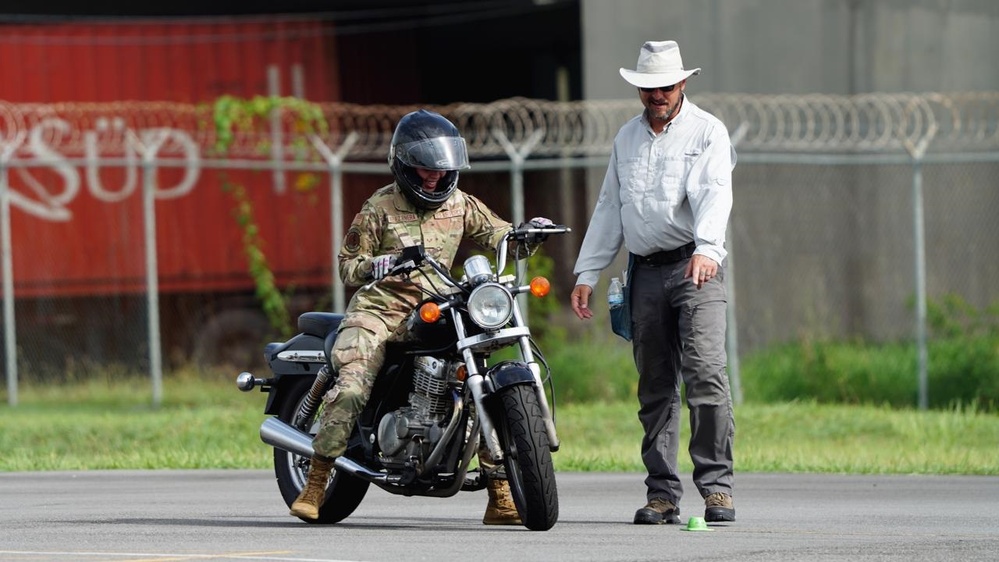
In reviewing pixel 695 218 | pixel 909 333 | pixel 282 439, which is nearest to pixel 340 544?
pixel 282 439

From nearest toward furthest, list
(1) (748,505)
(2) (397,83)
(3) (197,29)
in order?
1. (1) (748,505)
2. (3) (197,29)
3. (2) (397,83)

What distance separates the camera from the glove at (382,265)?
7672 mm

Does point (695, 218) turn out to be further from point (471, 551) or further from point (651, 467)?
point (471, 551)

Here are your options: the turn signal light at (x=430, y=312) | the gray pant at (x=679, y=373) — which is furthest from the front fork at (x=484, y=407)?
the gray pant at (x=679, y=373)

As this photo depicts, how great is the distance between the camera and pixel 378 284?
823 centimetres

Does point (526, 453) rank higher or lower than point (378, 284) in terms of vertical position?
lower

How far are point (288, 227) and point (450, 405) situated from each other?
45.8ft

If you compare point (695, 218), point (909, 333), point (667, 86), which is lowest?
point (909, 333)

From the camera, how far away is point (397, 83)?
24531 mm

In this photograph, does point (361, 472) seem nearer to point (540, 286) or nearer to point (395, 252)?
point (395, 252)

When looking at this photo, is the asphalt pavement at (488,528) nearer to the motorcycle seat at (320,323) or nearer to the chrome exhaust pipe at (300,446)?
the chrome exhaust pipe at (300,446)

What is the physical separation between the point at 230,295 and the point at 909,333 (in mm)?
7657

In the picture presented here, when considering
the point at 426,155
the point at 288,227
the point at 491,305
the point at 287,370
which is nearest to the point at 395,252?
the point at 426,155

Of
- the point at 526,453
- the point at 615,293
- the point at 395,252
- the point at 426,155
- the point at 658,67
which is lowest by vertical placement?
the point at 526,453
